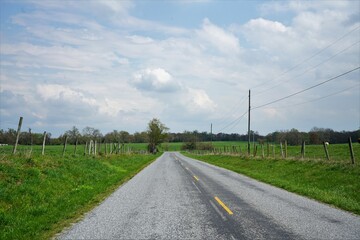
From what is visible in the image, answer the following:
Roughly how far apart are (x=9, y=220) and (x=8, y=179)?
12.9 feet

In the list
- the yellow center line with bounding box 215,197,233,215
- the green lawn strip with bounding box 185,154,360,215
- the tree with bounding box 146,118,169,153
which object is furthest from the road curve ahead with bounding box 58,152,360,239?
the tree with bounding box 146,118,169,153

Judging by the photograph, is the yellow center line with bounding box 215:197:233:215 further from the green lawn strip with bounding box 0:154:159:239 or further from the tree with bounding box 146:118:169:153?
the tree with bounding box 146:118:169:153

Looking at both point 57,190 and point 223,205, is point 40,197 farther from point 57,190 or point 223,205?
point 223,205

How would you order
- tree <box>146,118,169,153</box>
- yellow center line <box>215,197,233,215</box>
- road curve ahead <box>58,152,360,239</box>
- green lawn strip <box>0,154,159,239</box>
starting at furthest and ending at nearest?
1. tree <box>146,118,169,153</box>
2. yellow center line <box>215,197,233,215</box>
3. green lawn strip <box>0,154,159,239</box>
4. road curve ahead <box>58,152,360,239</box>

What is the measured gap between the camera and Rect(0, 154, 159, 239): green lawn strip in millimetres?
7504

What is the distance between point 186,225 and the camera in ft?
24.9

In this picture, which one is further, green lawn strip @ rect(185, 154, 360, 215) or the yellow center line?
green lawn strip @ rect(185, 154, 360, 215)

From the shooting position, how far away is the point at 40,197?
1107 centimetres

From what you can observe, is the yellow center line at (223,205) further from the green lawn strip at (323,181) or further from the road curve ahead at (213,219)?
the green lawn strip at (323,181)

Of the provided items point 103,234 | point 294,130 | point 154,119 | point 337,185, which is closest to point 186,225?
point 103,234

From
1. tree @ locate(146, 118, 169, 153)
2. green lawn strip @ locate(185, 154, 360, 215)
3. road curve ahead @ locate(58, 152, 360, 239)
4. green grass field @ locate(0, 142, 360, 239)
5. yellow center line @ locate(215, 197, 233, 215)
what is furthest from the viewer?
tree @ locate(146, 118, 169, 153)

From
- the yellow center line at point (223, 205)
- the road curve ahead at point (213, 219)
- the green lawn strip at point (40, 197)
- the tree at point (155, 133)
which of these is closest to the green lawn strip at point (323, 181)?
the road curve ahead at point (213, 219)

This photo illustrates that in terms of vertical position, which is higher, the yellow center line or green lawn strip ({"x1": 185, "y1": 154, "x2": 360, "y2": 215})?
green lawn strip ({"x1": 185, "y1": 154, "x2": 360, "y2": 215})

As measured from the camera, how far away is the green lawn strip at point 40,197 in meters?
7.50
